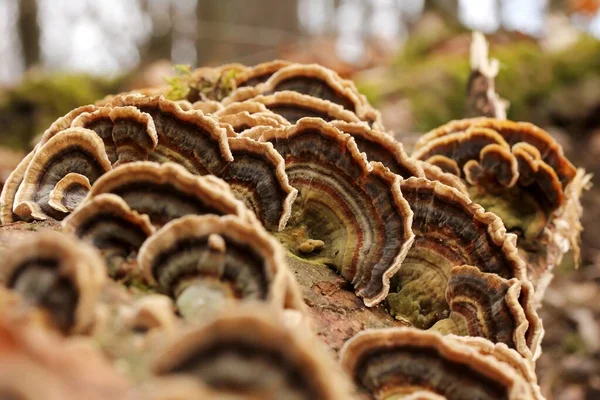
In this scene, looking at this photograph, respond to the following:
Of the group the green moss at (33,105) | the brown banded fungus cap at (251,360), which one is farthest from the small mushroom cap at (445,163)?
the green moss at (33,105)

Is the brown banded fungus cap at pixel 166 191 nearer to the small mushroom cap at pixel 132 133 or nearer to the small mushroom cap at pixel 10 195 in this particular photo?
the small mushroom cap at pixel 132 133

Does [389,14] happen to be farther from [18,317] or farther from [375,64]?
[18,317]

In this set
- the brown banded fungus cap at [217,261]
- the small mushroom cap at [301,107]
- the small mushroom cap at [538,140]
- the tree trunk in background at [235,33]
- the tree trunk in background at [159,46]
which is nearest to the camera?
the brown banded fungus cap at [217,261]

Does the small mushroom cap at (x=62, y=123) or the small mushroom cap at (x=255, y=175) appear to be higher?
the small mushroom cap at (x=62, y=123)

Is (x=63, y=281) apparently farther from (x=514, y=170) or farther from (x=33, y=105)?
(x=33, y=105)

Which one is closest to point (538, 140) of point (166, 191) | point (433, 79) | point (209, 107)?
point (209, 107)

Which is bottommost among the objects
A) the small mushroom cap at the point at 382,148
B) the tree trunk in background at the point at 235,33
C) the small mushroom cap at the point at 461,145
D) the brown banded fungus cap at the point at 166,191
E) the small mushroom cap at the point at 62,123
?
the brown banded fungus cap at the point at 166,191

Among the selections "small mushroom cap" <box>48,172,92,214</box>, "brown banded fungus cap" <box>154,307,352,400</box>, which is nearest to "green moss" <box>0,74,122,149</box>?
"small mushroom cap" <box>48,172,92,214</box>
